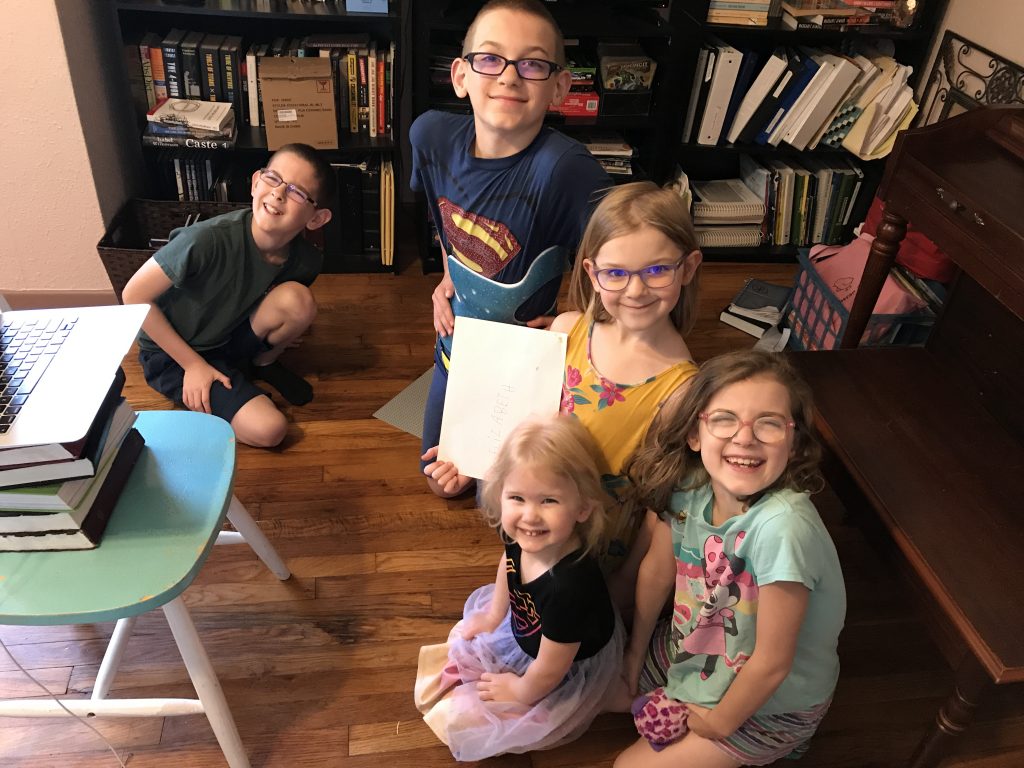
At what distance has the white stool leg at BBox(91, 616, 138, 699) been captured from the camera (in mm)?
1370

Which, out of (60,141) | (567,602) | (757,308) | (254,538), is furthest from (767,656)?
(60,141)

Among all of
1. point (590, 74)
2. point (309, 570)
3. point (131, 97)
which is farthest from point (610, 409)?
point (131, 97)

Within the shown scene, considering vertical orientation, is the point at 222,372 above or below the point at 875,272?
below

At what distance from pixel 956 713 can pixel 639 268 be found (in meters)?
0.85

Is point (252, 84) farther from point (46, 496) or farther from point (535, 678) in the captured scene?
point (535, 678)

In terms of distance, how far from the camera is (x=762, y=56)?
2.54 metres

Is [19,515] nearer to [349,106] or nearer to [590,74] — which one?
[349,106]

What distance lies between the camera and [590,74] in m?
2.43

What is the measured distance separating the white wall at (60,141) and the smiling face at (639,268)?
5.17 ft

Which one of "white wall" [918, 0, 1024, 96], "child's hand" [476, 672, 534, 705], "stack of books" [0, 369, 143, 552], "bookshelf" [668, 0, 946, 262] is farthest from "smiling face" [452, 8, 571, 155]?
"white wall" [918, 0, 1024, 96]

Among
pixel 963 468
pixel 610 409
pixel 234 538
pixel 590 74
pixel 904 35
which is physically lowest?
pixel 234 538

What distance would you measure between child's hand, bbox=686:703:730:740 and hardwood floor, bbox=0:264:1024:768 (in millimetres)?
191

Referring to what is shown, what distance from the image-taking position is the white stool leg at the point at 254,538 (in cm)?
145

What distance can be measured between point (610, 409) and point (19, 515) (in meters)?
0.89
